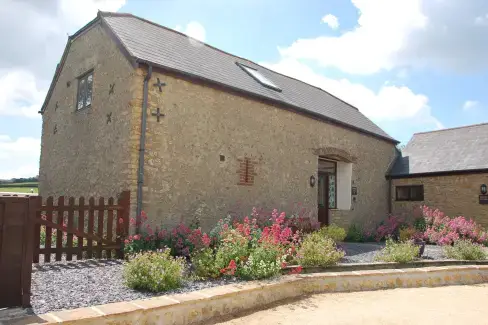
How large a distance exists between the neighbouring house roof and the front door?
2.34 meters

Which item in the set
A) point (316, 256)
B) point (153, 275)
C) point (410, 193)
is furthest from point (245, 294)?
point (410, 193)

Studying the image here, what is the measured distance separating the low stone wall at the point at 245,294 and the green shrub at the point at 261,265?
0.19m

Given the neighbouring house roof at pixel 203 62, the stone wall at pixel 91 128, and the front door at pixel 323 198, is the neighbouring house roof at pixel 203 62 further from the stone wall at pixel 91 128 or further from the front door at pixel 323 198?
the front door at pixel 323 198

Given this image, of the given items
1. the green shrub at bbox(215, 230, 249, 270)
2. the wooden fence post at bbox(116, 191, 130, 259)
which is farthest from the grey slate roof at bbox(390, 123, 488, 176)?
the wooden fence post at bbox(116, 191, 130, 259)

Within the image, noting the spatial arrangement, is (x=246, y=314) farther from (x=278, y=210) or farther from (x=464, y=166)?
(x=464, y=166)

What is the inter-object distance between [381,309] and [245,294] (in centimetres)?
193

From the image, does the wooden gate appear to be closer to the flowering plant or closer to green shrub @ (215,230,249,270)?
green shrub @ (215,230,249,270)

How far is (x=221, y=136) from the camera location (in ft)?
Answer: 31.4

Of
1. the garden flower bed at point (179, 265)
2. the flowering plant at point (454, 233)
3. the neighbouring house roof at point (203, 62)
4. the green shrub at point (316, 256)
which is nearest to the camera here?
the garden flower bed at point (179, 265)

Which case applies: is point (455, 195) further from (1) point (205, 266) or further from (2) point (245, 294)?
(2) point (245, 294)

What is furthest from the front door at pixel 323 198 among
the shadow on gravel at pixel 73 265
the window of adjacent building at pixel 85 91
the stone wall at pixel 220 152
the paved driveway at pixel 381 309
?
the shadow on gravel at pixel 73 265

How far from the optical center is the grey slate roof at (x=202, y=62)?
8984 millimetres

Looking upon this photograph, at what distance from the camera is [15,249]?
3.89 metres

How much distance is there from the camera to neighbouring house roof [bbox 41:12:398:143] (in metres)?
8.90
